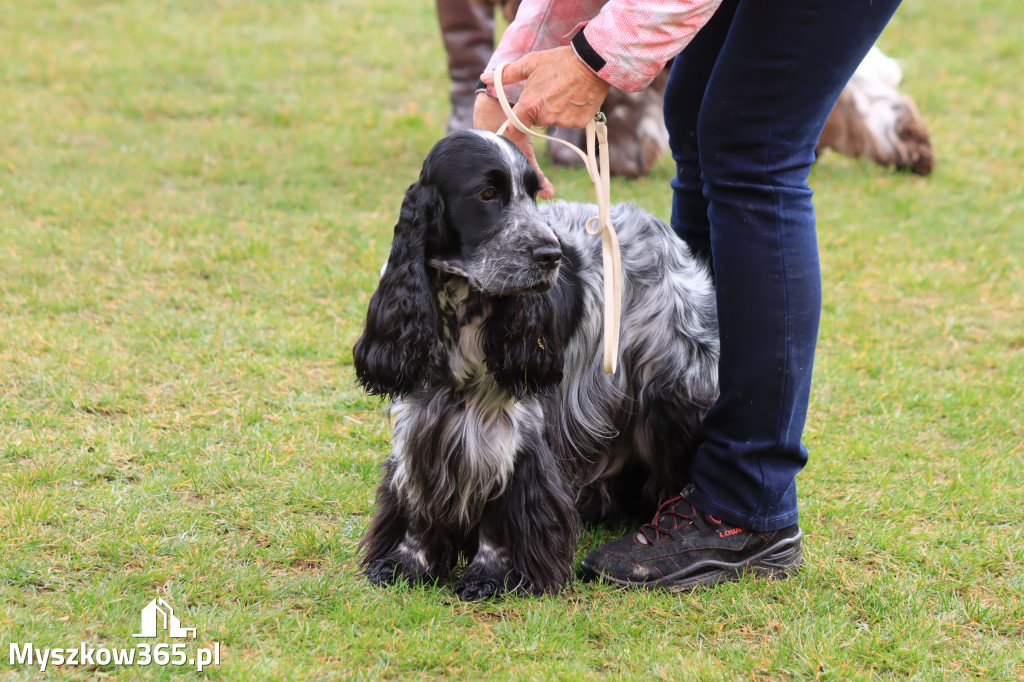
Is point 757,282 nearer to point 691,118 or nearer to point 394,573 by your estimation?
point 691,118

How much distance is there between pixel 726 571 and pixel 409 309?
113cm

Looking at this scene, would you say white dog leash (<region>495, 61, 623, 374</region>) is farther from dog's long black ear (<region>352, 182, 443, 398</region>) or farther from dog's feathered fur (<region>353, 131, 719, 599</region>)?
dog's long black ear (<region>352, 182, 443, 398</region>)

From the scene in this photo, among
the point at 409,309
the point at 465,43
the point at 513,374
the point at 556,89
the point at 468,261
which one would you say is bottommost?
the point at 513,374

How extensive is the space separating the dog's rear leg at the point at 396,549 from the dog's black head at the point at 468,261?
0.38m

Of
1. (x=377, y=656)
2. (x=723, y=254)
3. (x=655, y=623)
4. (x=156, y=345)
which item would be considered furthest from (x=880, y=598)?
(x=156, y=345)

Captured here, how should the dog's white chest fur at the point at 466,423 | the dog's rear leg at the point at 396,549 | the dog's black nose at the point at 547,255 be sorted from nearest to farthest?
the dog's black nose at the point at 547,255, the dog's white chest fur at the point at 466,423, the dog's rear leg at the point at 396,549

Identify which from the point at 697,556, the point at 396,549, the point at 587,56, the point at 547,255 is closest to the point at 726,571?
the point at 697,556

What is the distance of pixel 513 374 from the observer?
2725 mm

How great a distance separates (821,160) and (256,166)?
4.03 m

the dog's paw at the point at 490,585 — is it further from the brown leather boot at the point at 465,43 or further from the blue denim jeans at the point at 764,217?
the brown leather boot at the point at 465,43

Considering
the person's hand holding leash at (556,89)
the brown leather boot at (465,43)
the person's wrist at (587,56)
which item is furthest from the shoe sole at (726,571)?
the brown leather boot at (465,43)

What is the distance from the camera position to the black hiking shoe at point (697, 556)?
2.89 metres

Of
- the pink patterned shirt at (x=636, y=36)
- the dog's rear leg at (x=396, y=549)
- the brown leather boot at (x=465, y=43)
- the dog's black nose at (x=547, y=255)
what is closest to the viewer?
the pink patterned shirt at (x=636, y=36)

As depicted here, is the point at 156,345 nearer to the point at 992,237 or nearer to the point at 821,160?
the point at 992,237
